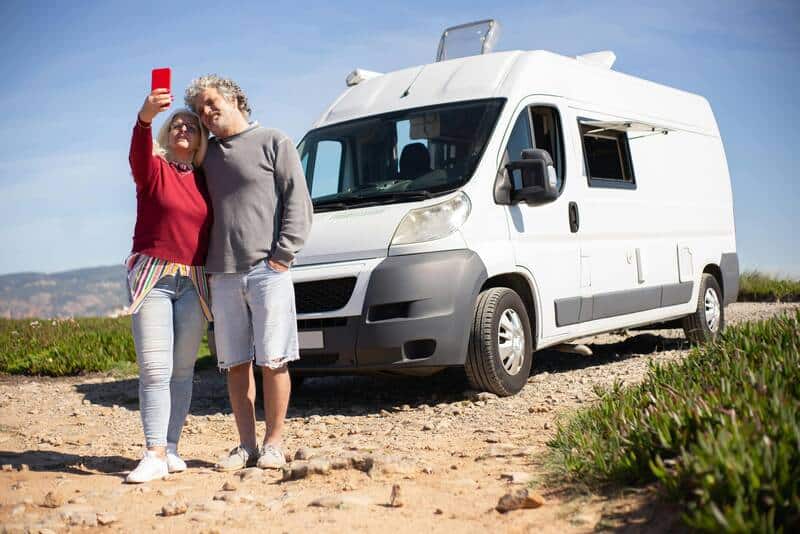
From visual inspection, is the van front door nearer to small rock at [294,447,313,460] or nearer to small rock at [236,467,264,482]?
small rock at [294,447,313,460]

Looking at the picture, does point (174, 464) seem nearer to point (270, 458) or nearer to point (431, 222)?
point (270, 458)

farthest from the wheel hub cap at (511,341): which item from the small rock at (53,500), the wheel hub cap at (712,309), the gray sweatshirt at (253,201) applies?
the wheel hub cap at (712,309)

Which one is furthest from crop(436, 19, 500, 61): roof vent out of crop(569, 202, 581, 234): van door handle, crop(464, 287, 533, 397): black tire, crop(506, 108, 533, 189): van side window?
crop(464, 287, 533, 397): black tire

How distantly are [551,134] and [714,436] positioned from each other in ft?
15.1

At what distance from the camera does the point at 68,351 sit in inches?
410

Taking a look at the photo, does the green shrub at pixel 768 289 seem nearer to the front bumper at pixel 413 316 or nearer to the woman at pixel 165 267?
the front bumper at pixel 413 316

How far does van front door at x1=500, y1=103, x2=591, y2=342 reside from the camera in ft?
23.3

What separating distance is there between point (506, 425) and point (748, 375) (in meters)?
1.93

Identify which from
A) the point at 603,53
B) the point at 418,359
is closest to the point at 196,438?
the point at 418,359

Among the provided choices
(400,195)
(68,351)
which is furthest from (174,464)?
(68,351)

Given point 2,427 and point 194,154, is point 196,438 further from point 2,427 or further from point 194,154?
point 194,154

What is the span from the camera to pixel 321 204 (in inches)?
285

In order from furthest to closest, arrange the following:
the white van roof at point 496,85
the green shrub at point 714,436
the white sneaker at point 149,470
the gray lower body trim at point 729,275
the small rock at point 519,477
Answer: the gray lower body trim at point 729,275
the white van roof at point 496,85
the white sneaker at point 149,470
the small rock at point 519,477
the green shrub at point 714,436

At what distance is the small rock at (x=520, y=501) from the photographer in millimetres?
3770
